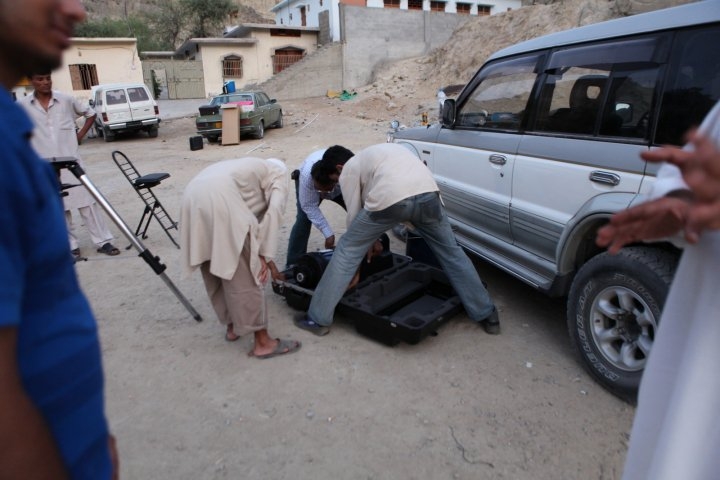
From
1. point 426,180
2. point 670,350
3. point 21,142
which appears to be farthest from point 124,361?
point 670,350

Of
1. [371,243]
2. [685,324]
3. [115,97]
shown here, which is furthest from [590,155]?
[115,97]

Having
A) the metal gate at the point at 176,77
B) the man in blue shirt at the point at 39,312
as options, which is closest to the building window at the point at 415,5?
the metal gate at the point at 176,77

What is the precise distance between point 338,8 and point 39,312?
33640mm

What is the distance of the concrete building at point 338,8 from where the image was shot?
32.2 meters

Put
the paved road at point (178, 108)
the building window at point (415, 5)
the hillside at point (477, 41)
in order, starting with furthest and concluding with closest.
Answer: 1. the building window at point (415, 5)
2. the paved road at point (178, 108)
3. the hillside at point (477, 41)

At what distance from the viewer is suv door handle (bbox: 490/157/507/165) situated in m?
3.94

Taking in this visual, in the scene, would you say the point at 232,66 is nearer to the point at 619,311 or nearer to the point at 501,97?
the point at 501,97

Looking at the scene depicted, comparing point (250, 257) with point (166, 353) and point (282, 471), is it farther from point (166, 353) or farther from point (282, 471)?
point (282, 471)

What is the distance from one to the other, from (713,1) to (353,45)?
98.6 ft

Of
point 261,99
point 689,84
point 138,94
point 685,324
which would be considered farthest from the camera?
point 138,94

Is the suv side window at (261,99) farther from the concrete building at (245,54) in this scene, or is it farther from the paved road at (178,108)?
the concrete building at (245,54)

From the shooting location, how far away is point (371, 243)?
384 centimetres

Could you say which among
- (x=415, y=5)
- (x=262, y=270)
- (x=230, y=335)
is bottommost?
(x=230, y=335)

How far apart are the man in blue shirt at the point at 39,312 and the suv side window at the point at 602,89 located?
310 centimetres
